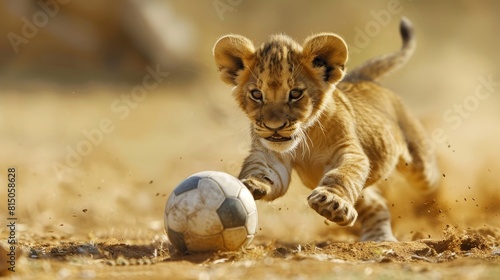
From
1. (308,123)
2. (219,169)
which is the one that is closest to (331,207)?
(308,123)

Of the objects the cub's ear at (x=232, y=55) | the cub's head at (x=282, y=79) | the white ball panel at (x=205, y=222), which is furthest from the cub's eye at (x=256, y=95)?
the white ball panel at (x=205, y=222)

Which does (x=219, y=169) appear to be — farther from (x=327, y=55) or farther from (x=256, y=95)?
(x=256, y=95)

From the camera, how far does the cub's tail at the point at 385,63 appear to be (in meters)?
10.2

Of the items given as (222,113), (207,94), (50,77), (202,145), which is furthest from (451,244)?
(50,77)

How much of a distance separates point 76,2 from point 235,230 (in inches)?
540

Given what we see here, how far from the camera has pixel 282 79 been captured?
22.7ft

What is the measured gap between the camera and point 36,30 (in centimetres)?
1823

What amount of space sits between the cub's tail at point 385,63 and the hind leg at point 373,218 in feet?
5.56

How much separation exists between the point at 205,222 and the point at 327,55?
2.33 meters

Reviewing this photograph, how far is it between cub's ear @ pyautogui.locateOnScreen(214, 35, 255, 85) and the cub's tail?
9.00 ft

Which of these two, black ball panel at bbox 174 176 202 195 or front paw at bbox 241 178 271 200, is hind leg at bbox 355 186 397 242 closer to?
front paw at bbox 241 178 271 200

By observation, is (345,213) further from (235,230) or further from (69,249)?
(69,249)

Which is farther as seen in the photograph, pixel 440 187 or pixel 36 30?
pixel 36 30

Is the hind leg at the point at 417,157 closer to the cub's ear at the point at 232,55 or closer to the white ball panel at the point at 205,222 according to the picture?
the cub's ear at the point at 232,55
